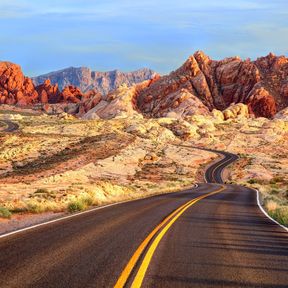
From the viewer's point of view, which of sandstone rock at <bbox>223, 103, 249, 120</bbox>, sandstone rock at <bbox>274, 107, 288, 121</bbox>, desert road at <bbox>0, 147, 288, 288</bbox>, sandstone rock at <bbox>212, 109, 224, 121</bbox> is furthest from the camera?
sandstone rock at <bbox>223, 103, 249, 120</bbox>

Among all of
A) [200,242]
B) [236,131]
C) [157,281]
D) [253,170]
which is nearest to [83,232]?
[200,242]

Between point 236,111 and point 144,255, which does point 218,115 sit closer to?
point 236,111

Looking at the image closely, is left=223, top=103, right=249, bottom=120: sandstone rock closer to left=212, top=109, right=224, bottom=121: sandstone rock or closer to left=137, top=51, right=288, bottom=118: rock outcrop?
left=212, top=109, right=224, bottom=121: sandstone rock

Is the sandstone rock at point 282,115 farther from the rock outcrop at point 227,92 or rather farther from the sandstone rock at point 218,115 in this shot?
the sandstone rock at point 218,115

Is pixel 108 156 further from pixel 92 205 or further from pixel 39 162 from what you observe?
pixel 92 205

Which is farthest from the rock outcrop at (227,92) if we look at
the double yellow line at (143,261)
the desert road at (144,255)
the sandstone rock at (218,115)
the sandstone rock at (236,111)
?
the double yellow line at (143,261)

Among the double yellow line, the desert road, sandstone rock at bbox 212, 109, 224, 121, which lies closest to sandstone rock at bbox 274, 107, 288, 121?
sandstone rock at bbox 212, 109, 224, 121

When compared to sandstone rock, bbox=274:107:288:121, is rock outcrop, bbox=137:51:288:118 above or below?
above

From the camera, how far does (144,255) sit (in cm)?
963

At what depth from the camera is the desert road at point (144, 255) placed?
755 cm

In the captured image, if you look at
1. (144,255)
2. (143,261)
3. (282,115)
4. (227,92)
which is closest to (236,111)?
(282,115)

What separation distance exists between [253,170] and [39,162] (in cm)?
4188

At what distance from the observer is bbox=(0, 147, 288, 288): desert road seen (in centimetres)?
755

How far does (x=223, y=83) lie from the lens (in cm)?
19750
